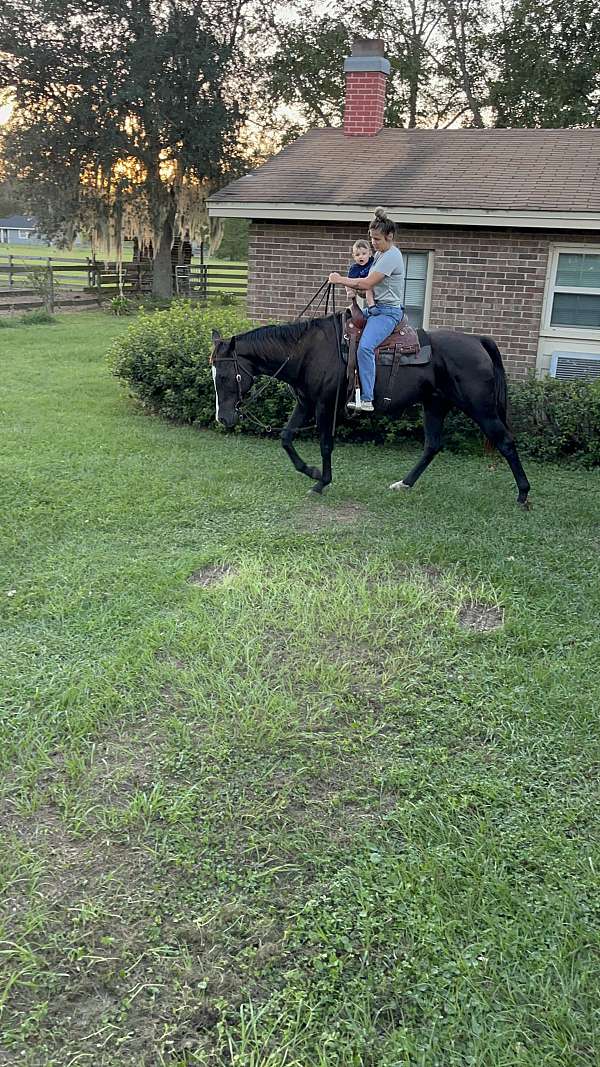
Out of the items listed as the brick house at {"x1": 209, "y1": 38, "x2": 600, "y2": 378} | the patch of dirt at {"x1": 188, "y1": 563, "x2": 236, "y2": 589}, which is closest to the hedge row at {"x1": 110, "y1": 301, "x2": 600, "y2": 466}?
the brick house at {"x1": 209, "y1": 38, "x2": 600, "y2": 378}

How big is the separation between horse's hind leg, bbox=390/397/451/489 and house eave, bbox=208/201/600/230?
3.58 m

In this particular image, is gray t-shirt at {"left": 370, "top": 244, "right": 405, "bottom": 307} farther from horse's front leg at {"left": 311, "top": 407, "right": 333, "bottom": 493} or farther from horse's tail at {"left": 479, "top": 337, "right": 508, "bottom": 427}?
horse's front leg at {"left": 311, "top": 407, "right": 333, "bottom": 493}

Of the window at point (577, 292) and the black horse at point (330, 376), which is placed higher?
the window at point (577, 292)

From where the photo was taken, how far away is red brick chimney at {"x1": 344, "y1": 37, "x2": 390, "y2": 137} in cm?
1277

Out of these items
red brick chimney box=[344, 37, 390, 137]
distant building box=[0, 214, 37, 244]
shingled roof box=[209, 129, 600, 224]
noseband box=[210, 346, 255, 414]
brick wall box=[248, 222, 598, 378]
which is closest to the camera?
noseband box=[210, 346, 255, 414]

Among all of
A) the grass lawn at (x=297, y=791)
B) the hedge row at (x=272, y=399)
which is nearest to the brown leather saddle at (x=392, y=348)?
the hedge row at (x=272, y=399)

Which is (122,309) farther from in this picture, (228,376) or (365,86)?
(228,376)

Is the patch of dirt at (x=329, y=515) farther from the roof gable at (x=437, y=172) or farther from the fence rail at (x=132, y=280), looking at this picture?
the fence rail at (x=132, y=280)

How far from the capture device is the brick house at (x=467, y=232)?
33.0ft

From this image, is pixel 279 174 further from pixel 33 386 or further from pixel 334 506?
pixel 334 506

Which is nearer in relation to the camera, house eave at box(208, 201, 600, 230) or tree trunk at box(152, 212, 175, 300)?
house eave at box(208, 201, 600, 230)

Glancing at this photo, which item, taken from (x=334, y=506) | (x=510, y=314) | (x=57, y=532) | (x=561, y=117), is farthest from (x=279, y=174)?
(x=561, y=117)

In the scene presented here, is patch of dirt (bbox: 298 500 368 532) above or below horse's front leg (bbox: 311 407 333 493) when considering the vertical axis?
below

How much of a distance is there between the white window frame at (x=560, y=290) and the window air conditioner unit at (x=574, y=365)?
8.8 inches
